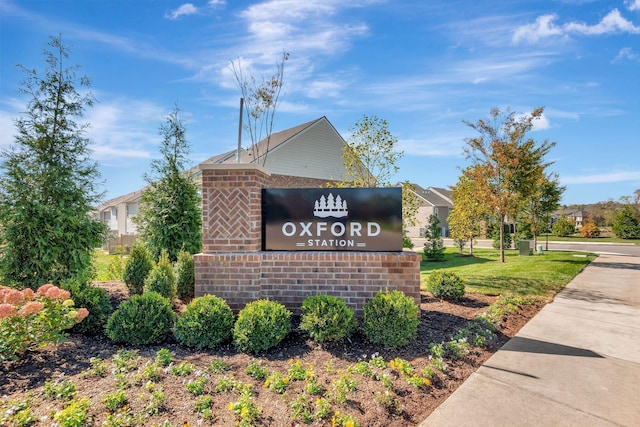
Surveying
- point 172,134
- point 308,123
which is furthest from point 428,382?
point 308,123

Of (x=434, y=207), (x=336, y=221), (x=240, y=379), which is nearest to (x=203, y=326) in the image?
(x=240, y=379)

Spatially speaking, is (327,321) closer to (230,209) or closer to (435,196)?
(230,209)

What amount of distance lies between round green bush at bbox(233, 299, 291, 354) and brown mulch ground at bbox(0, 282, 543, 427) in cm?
11

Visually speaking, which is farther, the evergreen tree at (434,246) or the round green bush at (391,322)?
the evergreen tree at (434,246)

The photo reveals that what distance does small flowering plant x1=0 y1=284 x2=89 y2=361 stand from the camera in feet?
11.4

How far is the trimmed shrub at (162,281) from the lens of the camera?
5.53 meters

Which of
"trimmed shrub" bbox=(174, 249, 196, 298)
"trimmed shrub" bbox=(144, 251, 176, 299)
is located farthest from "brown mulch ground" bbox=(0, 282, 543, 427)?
"trimmed shrub" bbox=(174, 249, 196, 298)

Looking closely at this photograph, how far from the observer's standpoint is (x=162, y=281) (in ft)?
18.3

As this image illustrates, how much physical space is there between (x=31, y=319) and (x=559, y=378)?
536 cm

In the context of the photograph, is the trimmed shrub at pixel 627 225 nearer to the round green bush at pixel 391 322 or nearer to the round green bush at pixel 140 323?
the round green bush at pixel 391 322

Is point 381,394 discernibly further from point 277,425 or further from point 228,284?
point 228,284

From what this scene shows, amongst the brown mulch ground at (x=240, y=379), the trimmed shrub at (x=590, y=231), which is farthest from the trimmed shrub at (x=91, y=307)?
the trimmed shrub at (x=590, y=231)

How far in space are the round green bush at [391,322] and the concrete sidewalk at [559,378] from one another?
794mm

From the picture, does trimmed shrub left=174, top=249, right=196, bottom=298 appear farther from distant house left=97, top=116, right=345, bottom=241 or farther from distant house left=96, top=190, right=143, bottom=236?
distant house left=96, top=190, right=143, bottom=236
